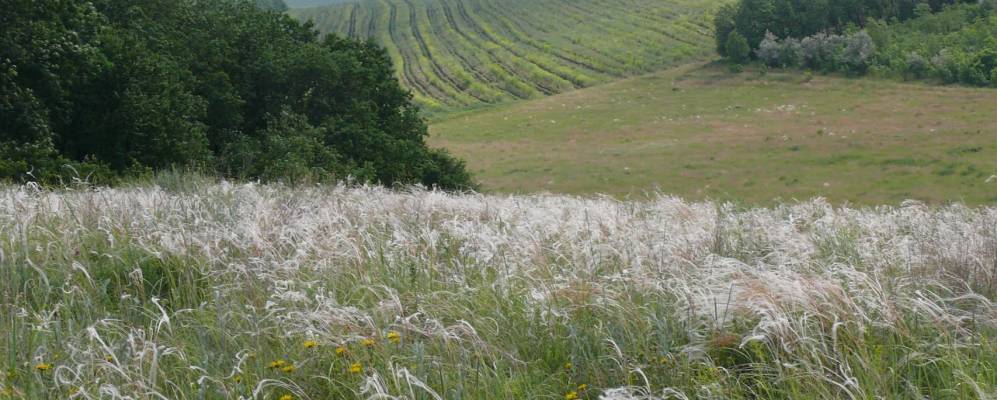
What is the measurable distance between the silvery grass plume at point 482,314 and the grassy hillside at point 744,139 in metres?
33.1

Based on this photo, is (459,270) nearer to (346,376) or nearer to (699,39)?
(346,376)

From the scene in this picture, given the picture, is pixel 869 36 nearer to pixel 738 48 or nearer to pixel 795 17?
pixel 795 17

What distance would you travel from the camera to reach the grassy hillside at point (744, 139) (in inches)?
1674

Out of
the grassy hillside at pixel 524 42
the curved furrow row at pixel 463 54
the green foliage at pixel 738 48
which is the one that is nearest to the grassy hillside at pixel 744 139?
the green foliage at pixel 738 48

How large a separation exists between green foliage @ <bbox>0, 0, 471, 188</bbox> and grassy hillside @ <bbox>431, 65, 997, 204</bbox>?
55.7 feet

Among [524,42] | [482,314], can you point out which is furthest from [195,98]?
[524,42]

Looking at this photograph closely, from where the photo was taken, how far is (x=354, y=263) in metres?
5.21

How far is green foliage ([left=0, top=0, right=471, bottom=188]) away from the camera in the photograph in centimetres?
1670

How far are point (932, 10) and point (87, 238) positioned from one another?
319 feet

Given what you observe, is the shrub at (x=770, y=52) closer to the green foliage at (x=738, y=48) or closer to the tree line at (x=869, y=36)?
the tree line at (x=869, y=36)

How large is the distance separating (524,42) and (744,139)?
169 feet

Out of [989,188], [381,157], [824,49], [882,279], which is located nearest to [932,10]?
[824,49]

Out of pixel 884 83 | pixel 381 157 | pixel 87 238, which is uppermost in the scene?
pixel 87 238

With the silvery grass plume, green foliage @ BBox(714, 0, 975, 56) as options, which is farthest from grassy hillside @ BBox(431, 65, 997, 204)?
the silvery grass plume
